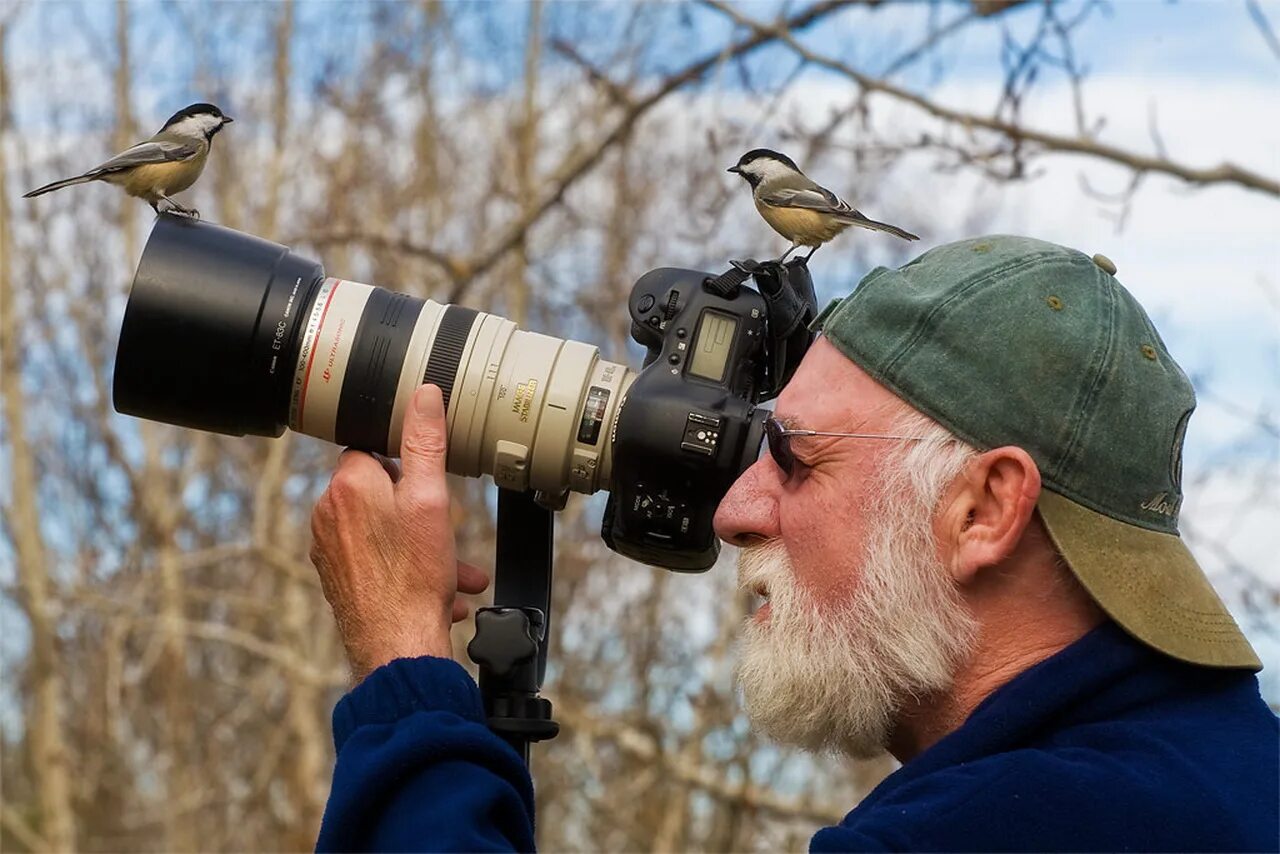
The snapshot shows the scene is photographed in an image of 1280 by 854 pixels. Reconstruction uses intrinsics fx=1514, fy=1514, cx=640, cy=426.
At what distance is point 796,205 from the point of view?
333 cm

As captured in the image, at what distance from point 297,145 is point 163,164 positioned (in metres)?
7.49

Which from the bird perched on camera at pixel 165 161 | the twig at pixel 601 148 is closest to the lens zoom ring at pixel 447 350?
the bird perched on camera at pixel 165 161

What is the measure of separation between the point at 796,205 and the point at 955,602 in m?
1.44

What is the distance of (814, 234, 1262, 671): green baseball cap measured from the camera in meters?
2.02

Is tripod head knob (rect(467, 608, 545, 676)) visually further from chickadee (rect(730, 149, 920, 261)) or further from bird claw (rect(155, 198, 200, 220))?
chickadee (rect(730, 149, 920, 261))

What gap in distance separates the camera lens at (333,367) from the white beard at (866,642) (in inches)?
19.2

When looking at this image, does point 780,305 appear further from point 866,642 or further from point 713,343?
point 866,642

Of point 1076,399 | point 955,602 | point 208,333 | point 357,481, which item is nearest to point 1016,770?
point 955,602

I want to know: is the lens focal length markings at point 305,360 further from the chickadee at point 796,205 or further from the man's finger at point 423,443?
the chickadee at point 796,205

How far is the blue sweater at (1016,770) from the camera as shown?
1.76 metres

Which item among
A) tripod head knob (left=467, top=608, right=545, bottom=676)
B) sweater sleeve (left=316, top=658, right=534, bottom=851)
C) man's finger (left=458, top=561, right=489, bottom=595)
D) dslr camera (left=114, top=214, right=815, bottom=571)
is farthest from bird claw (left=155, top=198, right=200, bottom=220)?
sweater sleeve (left=316, top=658, right=534, bottom=851)

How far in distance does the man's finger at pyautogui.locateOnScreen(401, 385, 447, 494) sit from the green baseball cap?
2.24 feet

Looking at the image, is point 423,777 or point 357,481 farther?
point 357,481

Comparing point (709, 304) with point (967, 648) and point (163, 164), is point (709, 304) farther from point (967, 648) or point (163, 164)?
point (163, 164)
